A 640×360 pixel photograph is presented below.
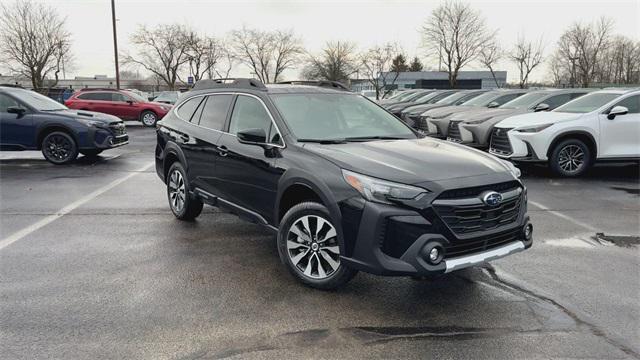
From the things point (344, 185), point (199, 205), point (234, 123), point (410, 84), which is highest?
point (410, 84)

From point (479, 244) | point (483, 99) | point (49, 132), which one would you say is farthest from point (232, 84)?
point (483, 99)

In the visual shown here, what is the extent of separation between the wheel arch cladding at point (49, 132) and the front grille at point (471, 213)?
31.7 feet

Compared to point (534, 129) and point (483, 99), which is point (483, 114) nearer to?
point (534, 129)

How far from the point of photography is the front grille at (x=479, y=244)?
3.64m

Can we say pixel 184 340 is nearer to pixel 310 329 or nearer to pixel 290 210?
pixel 310 329

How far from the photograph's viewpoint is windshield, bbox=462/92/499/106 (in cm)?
1510

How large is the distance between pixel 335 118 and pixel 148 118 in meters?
18.9

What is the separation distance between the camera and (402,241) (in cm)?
355

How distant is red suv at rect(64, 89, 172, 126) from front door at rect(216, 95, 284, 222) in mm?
17720

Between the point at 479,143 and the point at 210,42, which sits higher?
the point at 210,42

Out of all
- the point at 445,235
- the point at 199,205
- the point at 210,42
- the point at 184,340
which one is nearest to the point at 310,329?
the point at 184,340

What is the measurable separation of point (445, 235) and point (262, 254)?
2.17m

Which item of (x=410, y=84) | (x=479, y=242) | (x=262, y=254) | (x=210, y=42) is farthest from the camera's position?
(x=410, y=84)

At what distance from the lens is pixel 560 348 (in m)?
3.24
